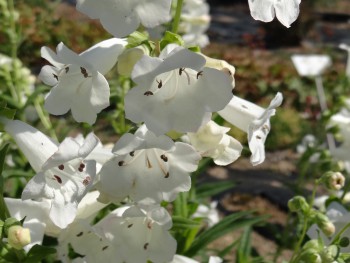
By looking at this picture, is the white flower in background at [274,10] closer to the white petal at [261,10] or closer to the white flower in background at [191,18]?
the white petal at [261,10]

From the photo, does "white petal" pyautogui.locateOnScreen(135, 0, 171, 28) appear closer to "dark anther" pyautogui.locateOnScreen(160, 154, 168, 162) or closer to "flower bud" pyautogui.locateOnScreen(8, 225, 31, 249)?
"dark anther" pyautogui.locateOnScreen(160, 154, 168, 162)

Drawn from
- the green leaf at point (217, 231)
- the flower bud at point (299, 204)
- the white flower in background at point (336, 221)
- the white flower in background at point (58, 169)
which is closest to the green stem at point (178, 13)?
the white flower in background at point (58, 169)

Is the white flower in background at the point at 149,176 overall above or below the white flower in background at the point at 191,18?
above

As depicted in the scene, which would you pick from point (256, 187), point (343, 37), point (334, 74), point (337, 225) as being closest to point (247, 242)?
point (337, 225)

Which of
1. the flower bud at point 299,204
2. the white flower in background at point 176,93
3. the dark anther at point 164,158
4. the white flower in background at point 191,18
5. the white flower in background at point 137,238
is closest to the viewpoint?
the white flower in background at point 176,93

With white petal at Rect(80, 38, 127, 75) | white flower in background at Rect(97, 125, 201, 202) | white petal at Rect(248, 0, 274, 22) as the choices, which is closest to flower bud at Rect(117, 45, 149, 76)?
white petal at Rect(80, 38, 127, 75)

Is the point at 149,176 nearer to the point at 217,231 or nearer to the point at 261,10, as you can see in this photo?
the point at 261,10

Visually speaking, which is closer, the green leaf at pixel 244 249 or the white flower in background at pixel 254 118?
the white flower in background at pixel 254 118
